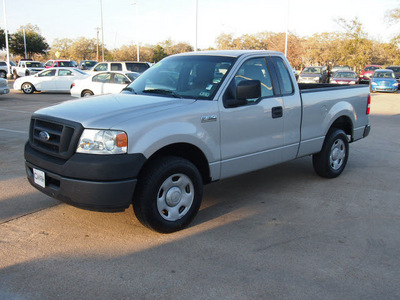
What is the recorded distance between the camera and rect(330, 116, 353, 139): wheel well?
627 centimetres

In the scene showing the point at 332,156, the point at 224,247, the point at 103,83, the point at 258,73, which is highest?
the point at 258,73

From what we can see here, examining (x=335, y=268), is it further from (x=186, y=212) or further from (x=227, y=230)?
(x=186, y=212)

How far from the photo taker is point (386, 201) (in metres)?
5.16

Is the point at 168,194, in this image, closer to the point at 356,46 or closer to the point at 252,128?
the point at 252,128

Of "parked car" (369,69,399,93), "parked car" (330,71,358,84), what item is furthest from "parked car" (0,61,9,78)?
"parked car" (369,69,399,93)

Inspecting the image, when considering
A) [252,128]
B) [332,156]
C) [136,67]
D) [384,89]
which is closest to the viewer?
[252,128]

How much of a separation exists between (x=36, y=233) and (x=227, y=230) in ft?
6.58

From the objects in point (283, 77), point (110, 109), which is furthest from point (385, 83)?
point (110, 109)

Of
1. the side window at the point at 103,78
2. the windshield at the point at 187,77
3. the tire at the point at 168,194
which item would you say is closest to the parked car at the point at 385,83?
the side window at the point at 103,78

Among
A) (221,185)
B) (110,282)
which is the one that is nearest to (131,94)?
(221,185)

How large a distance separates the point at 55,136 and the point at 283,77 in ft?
9.94

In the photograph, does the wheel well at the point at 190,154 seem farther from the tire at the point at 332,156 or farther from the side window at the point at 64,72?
the side window at the point at 64,72

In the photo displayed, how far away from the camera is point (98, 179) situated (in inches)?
137

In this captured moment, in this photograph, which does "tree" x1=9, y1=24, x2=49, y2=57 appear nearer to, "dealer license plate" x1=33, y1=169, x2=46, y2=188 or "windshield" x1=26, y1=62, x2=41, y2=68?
"windshield" x1=26, y1=62, x2=41, y2=68
